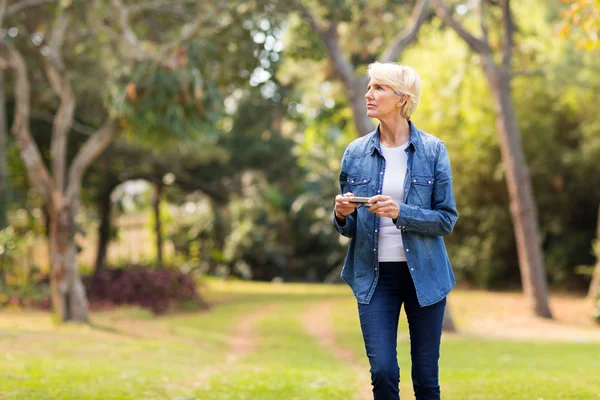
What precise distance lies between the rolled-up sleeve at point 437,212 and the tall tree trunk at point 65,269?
36.5ft

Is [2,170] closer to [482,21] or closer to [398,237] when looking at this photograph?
[482,21]

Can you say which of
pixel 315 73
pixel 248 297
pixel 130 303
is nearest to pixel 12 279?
pixel 130 303

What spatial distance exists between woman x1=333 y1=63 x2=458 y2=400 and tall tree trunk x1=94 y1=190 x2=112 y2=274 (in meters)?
18.9

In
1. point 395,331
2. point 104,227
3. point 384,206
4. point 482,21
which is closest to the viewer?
point 384,206

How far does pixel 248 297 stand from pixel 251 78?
966 cm

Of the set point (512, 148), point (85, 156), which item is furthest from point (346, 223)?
point (512, 148)

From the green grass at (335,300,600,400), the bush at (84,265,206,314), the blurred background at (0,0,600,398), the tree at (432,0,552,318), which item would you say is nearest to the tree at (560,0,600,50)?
the blurred background at (0,0,600,398)

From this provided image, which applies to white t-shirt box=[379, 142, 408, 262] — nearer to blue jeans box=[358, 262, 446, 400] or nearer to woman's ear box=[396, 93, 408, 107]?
blue jeans box=[358, 262, 446, 400]

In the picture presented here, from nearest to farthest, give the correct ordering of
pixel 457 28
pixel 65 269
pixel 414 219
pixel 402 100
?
pixel 414 219 → pixel 402 100 → pixel 65 269 → pixel 457 28

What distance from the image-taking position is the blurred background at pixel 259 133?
1399cm

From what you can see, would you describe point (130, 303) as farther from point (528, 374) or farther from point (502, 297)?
point (528, 374)

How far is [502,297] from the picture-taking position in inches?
940

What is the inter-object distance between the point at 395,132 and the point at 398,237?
21.8 inches

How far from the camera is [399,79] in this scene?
390 cm
